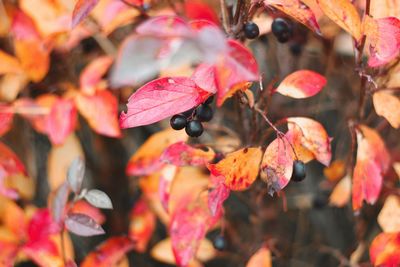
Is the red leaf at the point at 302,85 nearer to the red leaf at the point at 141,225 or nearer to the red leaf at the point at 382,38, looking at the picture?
the red leaf at the point at 382,38

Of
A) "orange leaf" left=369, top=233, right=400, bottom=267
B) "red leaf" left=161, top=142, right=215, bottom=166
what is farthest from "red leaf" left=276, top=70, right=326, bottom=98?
"orange leaf" left=369, top=233, right=400, bottom=267

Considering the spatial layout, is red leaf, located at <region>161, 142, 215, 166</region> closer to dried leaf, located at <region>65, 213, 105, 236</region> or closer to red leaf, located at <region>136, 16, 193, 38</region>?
dried leaf, located at <region>65, 213, 105, 236</region>

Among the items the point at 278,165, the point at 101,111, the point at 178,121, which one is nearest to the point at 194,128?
the point at 178,121

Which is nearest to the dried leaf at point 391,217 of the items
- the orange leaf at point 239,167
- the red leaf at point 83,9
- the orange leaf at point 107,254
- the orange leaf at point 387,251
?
the orange leaf at point 387,251

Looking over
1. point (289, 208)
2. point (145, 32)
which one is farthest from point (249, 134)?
point (289, 208)

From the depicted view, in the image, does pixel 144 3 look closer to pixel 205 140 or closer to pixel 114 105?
pixel 114 105

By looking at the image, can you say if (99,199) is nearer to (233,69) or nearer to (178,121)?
(178,121)

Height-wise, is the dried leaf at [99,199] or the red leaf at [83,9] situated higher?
the red leaf at [83,9]
